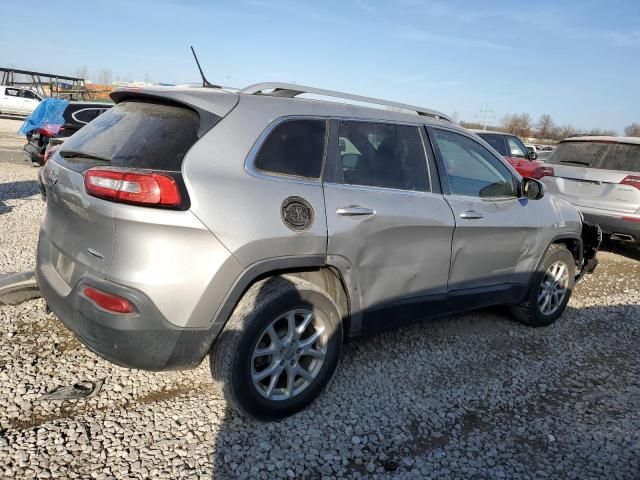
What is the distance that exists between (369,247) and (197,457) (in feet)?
4.93

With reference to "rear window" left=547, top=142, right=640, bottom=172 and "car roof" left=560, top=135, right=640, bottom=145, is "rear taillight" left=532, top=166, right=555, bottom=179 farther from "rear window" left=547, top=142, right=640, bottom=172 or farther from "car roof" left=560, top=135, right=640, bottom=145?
"car roof" left=560, top=135, right=640, bottom=145

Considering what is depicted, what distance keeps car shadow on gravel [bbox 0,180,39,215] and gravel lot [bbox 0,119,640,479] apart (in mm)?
5081

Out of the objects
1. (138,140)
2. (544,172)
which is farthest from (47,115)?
(138,140)

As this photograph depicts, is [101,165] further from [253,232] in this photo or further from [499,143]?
[499,143]

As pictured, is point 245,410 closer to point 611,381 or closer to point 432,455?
point 432,455

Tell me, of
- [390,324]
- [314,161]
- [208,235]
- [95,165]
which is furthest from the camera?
[390,324]

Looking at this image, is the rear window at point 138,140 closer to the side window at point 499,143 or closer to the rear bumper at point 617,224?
the rear bumper at point 617,224

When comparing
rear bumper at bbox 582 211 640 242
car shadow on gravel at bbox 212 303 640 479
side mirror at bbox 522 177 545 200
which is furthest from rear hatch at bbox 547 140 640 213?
side mirror at bbox 522 177 545 200

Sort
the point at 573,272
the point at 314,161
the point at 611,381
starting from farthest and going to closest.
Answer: the point at 573,272, the point at 611,381, the point at 314,161

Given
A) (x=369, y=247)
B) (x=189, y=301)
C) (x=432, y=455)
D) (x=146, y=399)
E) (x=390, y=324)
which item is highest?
(x=369, y=247)

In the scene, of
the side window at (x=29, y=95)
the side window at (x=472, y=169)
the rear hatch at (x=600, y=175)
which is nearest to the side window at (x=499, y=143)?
the rear hatch at (x=600, y=175)

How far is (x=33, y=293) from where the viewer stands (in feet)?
13.1

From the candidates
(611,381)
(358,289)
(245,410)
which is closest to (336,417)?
(245,410)

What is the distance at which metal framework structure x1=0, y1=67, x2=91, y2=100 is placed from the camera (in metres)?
32.7
